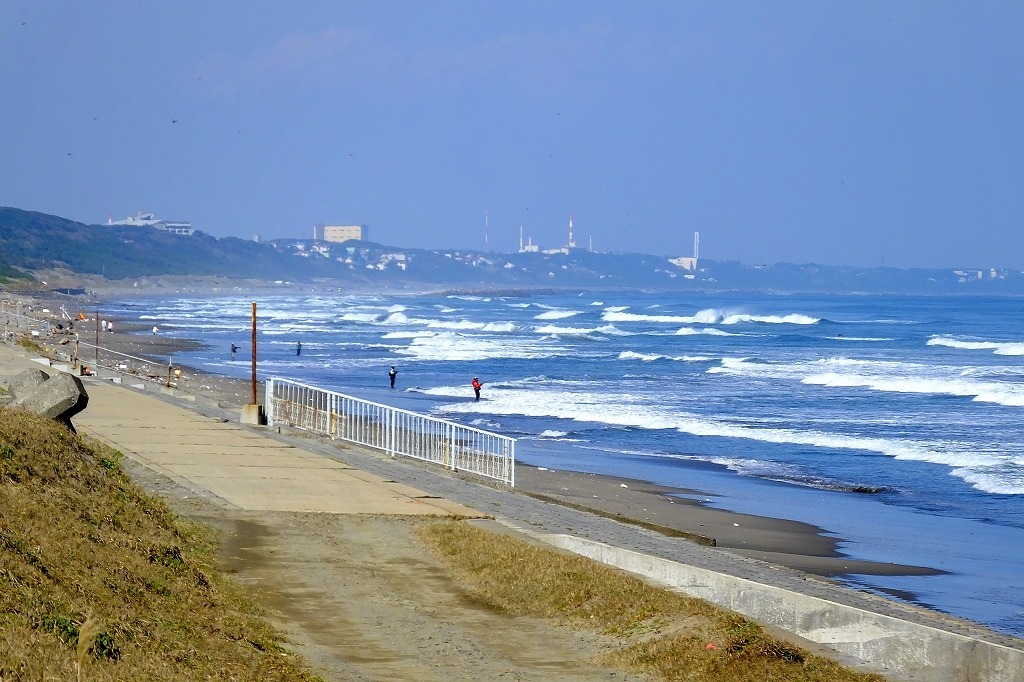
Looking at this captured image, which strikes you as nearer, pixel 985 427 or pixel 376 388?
pixel 985 427

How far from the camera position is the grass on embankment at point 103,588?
288 inches

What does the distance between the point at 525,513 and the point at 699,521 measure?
4.35 meters

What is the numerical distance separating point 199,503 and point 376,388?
28.3 m

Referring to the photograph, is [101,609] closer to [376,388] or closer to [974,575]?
[974,575]

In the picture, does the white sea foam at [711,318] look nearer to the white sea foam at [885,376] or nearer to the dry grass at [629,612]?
the white sea foam at [885,376]

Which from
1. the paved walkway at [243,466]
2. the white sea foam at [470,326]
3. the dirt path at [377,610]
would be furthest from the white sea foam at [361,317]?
the dirt path at [377,610]

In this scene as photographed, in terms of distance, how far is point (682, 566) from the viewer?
12.1 metres

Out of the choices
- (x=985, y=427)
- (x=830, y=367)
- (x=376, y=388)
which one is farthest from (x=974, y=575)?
(x=830, y=367)

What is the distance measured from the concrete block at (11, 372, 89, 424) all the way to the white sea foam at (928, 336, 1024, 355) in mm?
58504

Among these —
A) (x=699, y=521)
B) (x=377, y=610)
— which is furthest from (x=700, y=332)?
(x=377, y=610)

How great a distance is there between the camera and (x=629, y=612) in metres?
10.7

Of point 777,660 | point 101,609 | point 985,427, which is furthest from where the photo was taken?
point 985,427

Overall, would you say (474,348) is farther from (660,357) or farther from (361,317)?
(361,317)

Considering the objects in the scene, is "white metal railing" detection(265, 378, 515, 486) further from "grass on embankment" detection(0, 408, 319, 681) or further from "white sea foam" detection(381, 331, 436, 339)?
"white sea foam" detection(381, 331, 436, 339)
